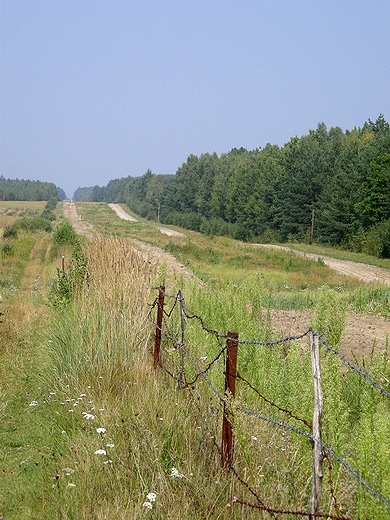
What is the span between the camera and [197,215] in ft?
286

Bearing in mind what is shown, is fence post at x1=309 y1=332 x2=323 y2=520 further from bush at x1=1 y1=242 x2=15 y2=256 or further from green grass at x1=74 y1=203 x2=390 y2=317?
bush at x1=1 y1=242 x2=15 y2=256

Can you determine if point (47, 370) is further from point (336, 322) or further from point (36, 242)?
point (36, 242)

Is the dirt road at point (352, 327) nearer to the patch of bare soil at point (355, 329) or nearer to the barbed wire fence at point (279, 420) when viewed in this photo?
A: the patch of bare soil at point (355, 329)

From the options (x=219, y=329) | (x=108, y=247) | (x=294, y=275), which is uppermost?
(x=108, y=247)

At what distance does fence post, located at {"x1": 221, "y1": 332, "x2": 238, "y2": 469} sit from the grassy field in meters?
0.08

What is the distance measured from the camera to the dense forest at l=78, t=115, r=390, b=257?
4241 cm

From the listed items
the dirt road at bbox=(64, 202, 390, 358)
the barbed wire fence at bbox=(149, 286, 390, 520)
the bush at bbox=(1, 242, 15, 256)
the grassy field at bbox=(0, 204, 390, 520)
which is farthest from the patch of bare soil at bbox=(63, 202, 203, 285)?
the bush at bbox=(1, 242, 15, 256)

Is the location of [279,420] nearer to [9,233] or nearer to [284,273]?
[284,273]

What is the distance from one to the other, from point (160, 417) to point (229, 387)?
3.76ft

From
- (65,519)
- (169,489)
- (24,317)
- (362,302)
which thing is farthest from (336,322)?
(362,302)

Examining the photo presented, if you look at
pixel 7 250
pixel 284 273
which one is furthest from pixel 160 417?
pixel 7 250

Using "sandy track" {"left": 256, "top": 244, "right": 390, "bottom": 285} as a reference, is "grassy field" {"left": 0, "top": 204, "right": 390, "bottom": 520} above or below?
above

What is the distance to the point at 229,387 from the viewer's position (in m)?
3.61

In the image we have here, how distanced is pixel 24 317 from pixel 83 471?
625 centimetres
